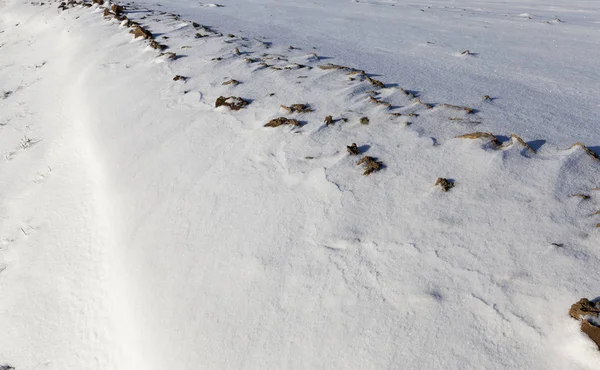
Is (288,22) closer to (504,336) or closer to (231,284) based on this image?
(231,284)

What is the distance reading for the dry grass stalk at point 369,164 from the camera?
2338 mm

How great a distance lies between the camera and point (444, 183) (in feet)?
7.00

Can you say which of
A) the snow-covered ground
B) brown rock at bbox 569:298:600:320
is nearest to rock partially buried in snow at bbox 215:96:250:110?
the snow-covered ground

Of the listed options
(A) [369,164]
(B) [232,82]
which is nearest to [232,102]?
(B) [232,82]

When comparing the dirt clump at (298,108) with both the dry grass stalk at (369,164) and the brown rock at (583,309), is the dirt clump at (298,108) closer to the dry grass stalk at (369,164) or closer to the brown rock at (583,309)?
the dry grass stalk at (369,164)

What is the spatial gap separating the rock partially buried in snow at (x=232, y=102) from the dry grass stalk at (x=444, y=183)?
65.1 inches

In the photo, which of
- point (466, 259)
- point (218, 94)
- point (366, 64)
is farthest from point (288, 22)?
point (466, 259)

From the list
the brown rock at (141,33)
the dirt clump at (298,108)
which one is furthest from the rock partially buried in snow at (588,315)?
the brown rock at (141,33)

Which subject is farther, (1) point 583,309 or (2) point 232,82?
(2) point 232,82

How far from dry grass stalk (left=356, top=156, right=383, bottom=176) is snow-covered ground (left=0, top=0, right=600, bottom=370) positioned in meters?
0.07

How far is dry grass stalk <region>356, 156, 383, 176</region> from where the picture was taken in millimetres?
2338

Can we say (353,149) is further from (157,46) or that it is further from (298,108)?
(157,46)

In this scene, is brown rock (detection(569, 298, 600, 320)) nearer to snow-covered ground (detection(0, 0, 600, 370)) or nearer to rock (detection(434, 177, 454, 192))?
snow-covered ground (detection(0, 0, 600, 370))

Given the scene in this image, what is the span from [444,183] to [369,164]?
1.38 feet
